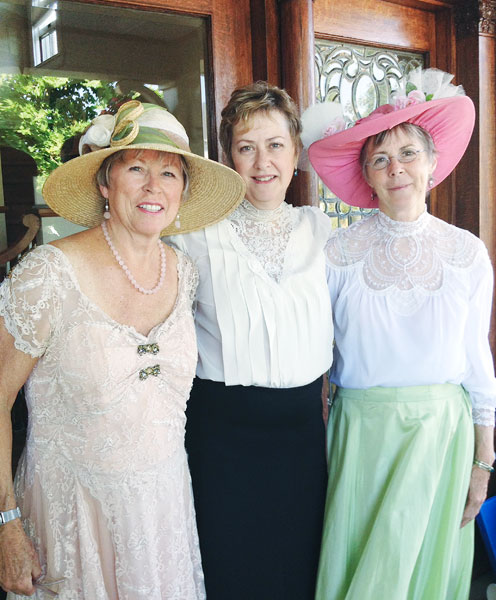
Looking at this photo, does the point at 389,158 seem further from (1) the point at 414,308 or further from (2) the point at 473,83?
(2) the point at 473,83

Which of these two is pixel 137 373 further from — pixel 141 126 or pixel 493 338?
pixel 493 338

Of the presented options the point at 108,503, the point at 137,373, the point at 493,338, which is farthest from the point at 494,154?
the point at 108,503

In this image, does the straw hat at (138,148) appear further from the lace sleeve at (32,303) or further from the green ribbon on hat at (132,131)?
the lace sleeve at (32,303)

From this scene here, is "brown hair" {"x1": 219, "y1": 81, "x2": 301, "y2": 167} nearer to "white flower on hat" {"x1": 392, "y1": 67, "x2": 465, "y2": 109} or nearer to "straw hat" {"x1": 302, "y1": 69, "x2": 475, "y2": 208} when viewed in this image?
"straw hat" {"x1": 302, "y1": 69, "x2": 475, "y2": 208}

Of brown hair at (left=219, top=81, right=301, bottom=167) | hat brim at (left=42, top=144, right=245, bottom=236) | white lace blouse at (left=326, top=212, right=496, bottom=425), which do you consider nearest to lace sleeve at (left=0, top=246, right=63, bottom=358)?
hat brim at (left=42, top=144, right=245, bottom=236)

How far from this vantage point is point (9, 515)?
5.08 ft

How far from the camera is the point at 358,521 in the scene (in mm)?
2061

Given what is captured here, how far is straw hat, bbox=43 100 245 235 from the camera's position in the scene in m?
1.62

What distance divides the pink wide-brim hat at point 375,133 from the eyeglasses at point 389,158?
0.09 meters

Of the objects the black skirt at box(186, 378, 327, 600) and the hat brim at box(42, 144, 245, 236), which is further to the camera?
the black skirt at box(186, 378, 327, 600)

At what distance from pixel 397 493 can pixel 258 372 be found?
620mm

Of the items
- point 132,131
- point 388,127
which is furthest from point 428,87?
point 132,131

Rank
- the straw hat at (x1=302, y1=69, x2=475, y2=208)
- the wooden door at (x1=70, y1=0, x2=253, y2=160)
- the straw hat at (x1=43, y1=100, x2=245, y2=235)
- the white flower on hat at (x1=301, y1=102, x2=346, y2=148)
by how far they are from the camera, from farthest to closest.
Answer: the wooden door at (x1=70, y1=0, x2=253, y2=160) < the white flower on hat at (x1=301, y1=102, x2=346, y2=148) < the straw hat at (x1=302, y1=69, x2=475, y2=208) < the straw hat at (x1=43, y1=100, x2=245, y2=235)

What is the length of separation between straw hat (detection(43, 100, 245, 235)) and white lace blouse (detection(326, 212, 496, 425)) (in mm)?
452
